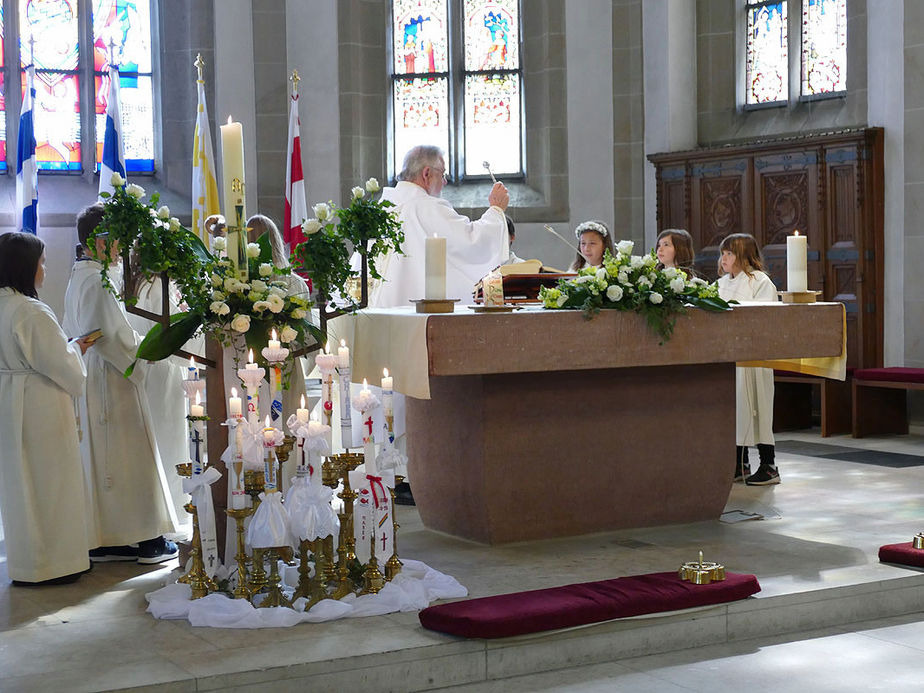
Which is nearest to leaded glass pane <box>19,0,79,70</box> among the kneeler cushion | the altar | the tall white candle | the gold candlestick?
the altar

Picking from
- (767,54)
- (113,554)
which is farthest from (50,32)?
(113,554)

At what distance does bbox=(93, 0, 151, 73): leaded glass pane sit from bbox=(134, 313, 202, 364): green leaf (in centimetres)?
792

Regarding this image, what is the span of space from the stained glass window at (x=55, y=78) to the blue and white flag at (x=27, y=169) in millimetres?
1148

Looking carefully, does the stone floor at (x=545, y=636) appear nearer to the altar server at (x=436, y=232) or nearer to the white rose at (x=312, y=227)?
the white rose at (x=312, y=227)

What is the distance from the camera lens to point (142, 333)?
6531 mm

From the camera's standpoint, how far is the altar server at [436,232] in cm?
702

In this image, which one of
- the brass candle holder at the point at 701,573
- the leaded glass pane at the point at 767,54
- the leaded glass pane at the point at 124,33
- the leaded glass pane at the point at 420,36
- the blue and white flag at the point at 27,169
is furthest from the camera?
the leaded glass pane at the point at 420,36

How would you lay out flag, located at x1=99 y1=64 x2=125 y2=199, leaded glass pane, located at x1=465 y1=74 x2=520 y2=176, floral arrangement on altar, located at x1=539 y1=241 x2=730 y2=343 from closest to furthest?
floral arrangement on altar, located at x1=539 y1=241 x2=730 y2=343
flag, located at x1=99 y1=64 x2=125 y2=199
leaded glass pane, located at x1=465 y1=74 x2=520 y2=176

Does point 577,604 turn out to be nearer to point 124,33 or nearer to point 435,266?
point 435,266

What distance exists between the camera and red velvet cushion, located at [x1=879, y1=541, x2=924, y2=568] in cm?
526

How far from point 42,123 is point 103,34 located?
106 centimetres

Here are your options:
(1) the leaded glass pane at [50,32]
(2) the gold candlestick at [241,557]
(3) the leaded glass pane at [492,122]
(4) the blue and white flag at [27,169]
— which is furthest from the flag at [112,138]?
(2) the gold candlestick at [241,557]

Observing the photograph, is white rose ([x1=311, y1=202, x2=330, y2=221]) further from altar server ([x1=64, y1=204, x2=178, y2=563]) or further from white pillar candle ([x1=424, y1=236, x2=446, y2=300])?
altar server ([x1=64, y1=204, x2=178, y2=563])

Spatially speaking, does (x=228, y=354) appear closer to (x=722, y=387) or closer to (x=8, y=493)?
(x=8, y=493)
